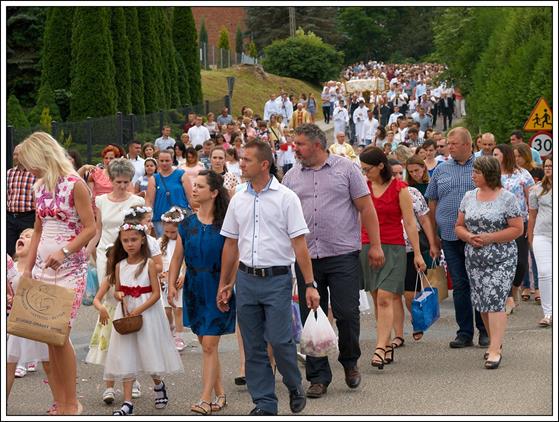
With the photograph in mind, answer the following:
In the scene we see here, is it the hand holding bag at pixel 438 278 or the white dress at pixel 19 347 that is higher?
the white dress at pixel 19 347

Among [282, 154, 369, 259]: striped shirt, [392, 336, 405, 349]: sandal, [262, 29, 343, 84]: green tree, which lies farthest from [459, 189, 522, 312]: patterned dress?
[262, 29, 343, 84]: green tree

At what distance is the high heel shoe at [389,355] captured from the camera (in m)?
10.3

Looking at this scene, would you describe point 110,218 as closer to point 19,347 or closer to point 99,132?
point 19,347

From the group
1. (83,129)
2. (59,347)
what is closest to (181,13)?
(83,129)

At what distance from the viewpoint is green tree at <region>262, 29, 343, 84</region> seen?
74375 mm

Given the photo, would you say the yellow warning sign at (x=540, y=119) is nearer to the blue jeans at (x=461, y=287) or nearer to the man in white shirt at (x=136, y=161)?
the man in white shirt at (x=136, y=161)

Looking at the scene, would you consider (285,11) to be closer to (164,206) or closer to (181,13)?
(181,13)

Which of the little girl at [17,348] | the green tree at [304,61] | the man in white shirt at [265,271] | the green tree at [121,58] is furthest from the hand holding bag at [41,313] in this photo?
the green tree at [304,61]

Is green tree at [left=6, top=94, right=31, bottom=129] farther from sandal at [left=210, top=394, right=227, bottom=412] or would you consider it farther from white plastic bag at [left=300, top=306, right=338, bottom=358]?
white plastic bag at [left=300, top=306, right=338, bottom=358]

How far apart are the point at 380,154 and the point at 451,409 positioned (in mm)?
2727

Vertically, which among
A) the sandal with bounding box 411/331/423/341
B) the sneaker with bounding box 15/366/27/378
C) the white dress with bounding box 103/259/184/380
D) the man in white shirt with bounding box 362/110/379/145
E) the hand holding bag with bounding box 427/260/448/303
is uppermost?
the white dress with bounding box 103/259/184/380

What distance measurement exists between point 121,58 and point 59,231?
25.2 metres

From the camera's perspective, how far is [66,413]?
27.2ft

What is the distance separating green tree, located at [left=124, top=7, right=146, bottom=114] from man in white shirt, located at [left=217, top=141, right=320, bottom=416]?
2662 centimetres
